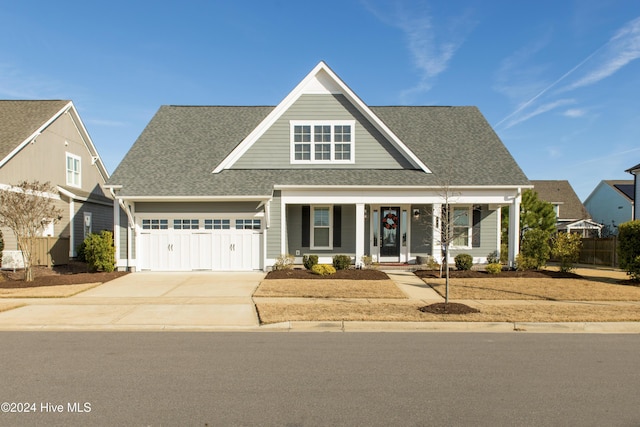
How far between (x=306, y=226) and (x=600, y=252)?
51.5ft

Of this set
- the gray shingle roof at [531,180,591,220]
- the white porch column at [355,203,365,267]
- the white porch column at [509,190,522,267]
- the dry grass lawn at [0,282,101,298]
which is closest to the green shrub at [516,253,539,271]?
the white porch column at [509,190,522,267]

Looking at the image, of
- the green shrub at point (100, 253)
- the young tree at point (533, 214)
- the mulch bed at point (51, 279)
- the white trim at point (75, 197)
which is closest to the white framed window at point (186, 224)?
the green shrub at point (100, 253)

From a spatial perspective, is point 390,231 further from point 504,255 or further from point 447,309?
point 447,309

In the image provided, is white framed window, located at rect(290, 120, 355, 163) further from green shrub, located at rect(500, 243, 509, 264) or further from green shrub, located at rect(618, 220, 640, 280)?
green shrub, located at rect(618, 220, 640, 280)

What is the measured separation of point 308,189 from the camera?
18.2 m

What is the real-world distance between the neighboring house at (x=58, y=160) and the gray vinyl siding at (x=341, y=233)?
388 inches

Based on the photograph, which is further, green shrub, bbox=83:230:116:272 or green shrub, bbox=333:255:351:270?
green shrub, bbox=333:255:351:270

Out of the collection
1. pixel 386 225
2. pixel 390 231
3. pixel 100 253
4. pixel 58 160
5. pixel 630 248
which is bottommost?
pixel 100 253

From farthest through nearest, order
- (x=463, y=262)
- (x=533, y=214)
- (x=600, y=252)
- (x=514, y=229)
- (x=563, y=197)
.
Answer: (x=563, y=197)
(x=533, y=214)
(x=600, y=252)
(x=514, y=229)
(x=463, y=262)

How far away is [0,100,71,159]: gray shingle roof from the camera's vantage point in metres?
21.0

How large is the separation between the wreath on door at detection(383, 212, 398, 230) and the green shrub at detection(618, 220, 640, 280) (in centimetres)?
838

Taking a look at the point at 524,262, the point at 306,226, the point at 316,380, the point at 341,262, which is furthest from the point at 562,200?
the point at 316,380

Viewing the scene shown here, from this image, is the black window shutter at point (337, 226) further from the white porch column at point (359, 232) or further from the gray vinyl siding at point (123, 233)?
the gray vinyl siding at point (123, 233)

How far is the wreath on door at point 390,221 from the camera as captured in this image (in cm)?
2055
